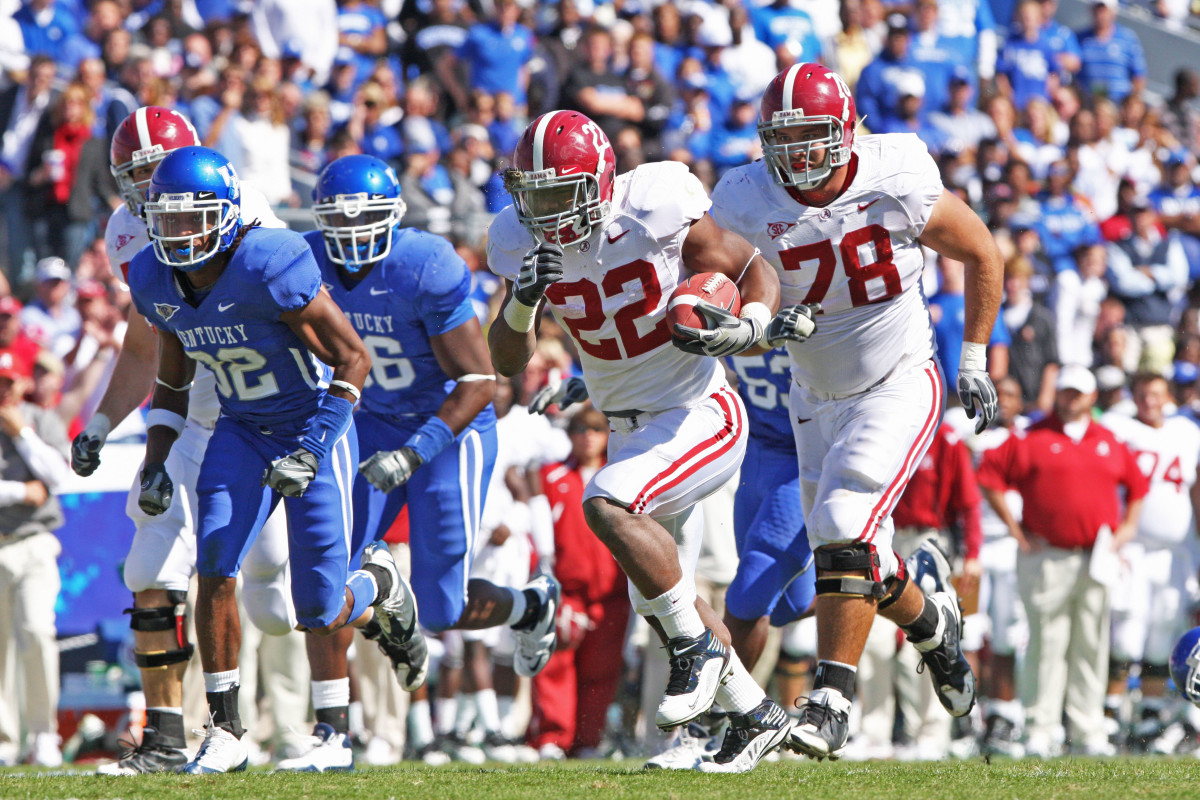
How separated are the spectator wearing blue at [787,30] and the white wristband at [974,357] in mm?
8104

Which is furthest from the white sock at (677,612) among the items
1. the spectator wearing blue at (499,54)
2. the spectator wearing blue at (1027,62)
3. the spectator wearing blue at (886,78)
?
the spectator wearing blue at (1027,62)

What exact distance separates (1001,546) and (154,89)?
19.8 ft

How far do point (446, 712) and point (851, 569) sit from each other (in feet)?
12.0

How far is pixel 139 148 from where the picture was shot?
226 inches

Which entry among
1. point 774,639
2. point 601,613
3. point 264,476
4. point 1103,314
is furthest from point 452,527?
point 1103,314

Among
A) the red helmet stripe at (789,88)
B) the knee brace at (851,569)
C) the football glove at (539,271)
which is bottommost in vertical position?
the knee brace at (851,569)

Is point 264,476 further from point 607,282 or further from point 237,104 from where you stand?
point 237,104

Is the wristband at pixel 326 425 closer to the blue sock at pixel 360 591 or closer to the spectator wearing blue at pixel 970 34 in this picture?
the blue sock at pixel 360 591

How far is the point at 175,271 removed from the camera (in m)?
5.05

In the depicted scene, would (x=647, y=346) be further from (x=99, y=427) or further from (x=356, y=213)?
(x=99, y=427)

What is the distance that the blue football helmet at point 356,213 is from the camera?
5.77m

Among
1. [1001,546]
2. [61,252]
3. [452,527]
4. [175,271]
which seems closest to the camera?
[175,271]

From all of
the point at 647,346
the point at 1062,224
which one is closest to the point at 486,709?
the point at 647,346

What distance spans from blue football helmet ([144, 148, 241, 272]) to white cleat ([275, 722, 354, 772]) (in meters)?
1.86
